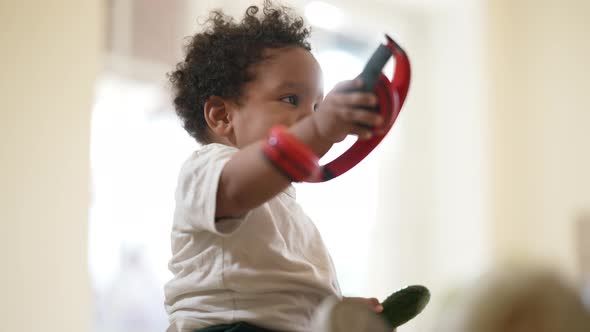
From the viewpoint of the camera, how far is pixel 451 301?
1.39ft

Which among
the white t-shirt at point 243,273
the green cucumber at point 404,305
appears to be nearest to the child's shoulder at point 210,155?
the white t-shirt at point 243,273

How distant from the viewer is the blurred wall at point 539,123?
216cm

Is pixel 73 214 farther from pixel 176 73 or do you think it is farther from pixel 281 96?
pixel 281 96

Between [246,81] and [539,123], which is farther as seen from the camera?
[539,123]

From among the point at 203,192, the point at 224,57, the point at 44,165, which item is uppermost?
the point at 224,57

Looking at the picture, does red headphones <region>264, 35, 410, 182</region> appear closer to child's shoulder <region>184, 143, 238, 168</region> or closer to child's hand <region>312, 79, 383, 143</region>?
child's hand <region>312, 79, 383, 143</region>

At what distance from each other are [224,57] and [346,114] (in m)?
0.31

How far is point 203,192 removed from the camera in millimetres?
614

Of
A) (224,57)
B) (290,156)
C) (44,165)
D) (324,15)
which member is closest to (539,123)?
(324,15)

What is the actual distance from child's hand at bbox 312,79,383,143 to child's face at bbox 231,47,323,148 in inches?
6.8

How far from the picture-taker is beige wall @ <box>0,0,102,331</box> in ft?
4.01

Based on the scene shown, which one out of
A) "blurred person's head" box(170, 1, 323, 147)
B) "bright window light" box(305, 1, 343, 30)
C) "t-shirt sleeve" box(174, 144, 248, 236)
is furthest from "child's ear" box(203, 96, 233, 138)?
"bright window light" box(305, 1, 343, 30)

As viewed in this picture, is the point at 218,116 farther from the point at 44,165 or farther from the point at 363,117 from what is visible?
the point at 44,165

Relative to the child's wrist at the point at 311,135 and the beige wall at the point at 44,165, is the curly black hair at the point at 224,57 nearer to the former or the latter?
the child's wrist at the point at 311,135
